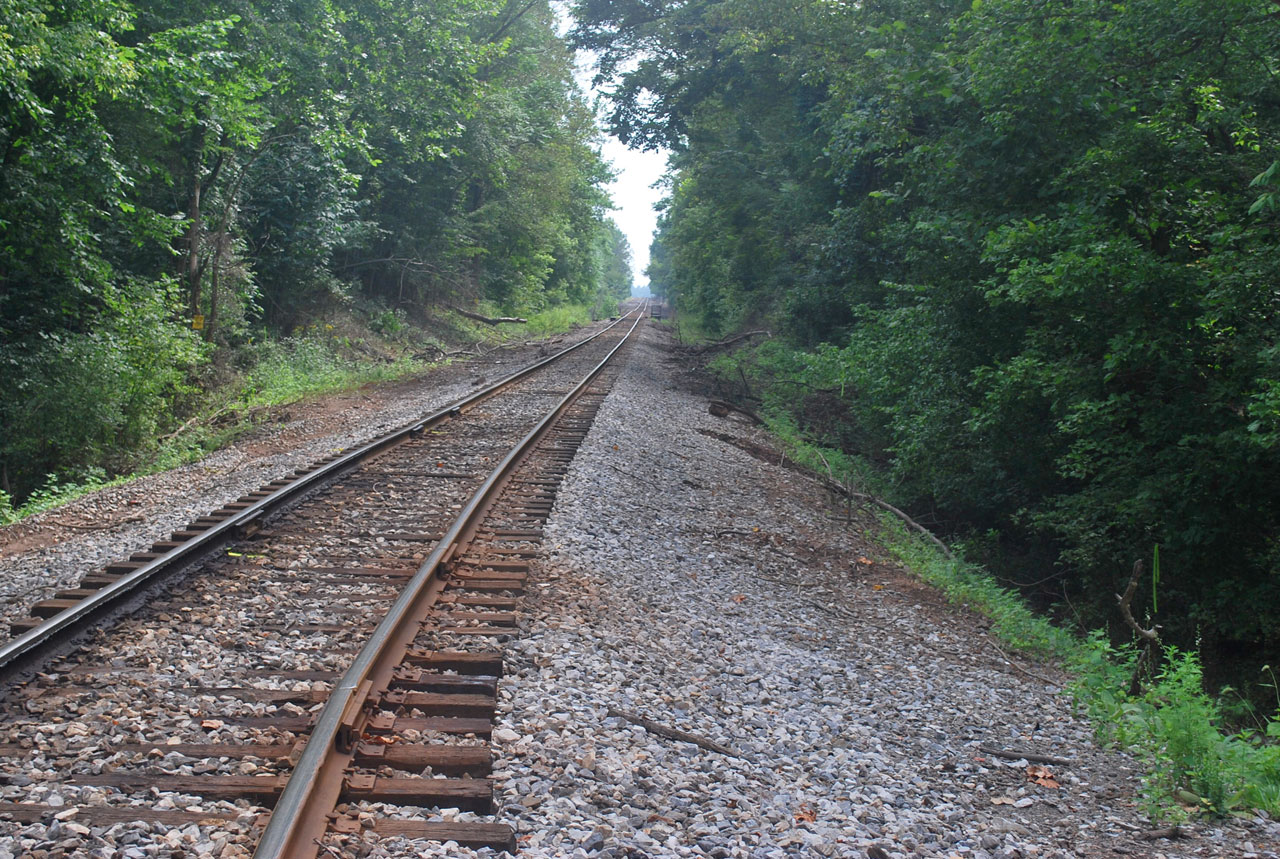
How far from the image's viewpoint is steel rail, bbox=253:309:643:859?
286 centimetres

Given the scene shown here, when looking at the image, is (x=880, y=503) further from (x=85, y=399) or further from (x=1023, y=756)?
(x=85, y=399)

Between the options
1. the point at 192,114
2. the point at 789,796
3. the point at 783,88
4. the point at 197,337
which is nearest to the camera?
the point at 789,796

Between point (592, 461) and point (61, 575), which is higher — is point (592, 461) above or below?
above

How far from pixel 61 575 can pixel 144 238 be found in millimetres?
10175

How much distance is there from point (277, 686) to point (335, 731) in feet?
2.53

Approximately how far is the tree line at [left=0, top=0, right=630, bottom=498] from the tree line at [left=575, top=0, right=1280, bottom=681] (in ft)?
34.0

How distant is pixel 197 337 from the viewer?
13977 millimetres

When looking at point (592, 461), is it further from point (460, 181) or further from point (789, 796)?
point (460, 181)

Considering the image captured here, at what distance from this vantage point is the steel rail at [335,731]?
2857mm

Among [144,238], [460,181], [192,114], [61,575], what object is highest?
[460,181]

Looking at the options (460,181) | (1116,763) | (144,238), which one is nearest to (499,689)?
(1116,763)

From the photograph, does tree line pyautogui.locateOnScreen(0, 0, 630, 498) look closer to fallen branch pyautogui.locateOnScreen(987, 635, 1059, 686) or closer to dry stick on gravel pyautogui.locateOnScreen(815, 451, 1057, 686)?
dry stick on gravel pyautogui.locateOnScreen(815, 451, 1057, 686)

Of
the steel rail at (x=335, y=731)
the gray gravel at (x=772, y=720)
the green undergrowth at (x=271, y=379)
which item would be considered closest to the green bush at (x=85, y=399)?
the green undergrowth at (x=271, y=379)

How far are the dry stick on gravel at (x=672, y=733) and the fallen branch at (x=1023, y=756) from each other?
145 cm
